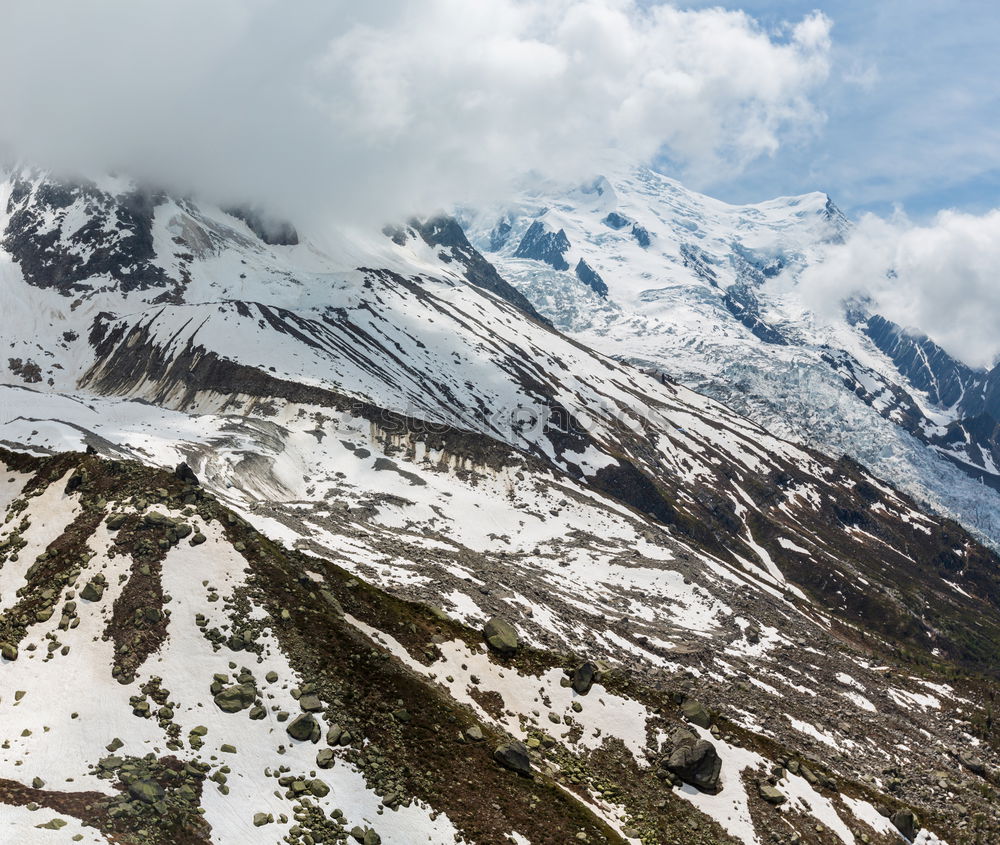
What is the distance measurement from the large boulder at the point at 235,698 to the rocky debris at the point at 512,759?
1435 cm

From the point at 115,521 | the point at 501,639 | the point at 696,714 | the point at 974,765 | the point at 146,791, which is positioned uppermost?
the point at 974,765

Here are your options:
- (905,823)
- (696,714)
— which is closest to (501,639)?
(696,714)

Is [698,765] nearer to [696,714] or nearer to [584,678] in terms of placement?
[696,714]

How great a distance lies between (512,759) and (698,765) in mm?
14380

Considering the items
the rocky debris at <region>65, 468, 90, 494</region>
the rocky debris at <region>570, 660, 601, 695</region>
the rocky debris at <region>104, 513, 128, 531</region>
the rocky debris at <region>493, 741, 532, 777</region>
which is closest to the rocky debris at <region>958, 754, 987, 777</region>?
the rocky debris at <region>570, 660, 601, 695</region>

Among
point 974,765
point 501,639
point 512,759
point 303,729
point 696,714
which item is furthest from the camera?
point 974,765

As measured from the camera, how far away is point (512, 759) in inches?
1489

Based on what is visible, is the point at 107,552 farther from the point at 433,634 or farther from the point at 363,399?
the point at 363,399

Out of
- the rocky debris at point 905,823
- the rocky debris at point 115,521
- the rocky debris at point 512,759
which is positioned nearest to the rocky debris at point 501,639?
the rocky debris at point 512,759

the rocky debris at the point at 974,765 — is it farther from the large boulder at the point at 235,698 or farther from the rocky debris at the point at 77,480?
the rocky debris at the point at 77,480

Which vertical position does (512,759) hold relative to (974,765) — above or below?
below

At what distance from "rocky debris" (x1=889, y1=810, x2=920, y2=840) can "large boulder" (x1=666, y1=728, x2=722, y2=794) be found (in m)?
14.5

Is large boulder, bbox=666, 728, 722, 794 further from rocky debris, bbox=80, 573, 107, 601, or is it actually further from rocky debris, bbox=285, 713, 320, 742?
rocky debris, bbox=80, 573, 107, 601

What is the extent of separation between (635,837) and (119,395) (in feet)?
677
